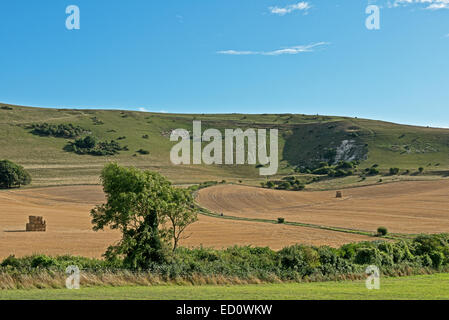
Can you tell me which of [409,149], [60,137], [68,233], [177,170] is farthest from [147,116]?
[68,233]

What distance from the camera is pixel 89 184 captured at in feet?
293

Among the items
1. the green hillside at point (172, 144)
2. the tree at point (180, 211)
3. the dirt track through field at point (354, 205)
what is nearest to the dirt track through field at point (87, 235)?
the dirt track through field at point (354, 205)

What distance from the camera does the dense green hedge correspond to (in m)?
19.1

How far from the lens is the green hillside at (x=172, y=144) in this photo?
10919cm

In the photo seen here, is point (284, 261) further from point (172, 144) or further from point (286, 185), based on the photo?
point (172, 144)

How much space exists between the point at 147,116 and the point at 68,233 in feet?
483

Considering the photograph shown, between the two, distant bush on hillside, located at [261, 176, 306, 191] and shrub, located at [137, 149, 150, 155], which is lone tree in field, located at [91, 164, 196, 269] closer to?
distant bush on hillside, located at [261, 176, 306, 191]

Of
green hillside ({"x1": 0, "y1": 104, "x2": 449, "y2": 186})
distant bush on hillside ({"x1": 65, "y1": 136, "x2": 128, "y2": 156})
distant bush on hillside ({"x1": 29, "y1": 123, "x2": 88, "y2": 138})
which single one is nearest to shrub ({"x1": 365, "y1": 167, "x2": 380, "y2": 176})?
green hillside ({"x1": 0, "y1": 104, "x2": 449, "y2": 186})

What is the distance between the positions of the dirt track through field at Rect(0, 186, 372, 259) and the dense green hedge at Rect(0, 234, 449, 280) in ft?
33.9

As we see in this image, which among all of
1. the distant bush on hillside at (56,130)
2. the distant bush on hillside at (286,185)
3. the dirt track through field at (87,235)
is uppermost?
the distant bush on hillside at (56,130)

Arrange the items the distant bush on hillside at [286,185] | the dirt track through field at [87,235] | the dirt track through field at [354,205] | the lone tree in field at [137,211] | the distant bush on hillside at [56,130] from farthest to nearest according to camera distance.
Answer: the distant bush on hillside at [56,130], the distant bush on hillside at [286,185], the dirt track through field at [354,205], the dirt track through field at [87,235], the lone tree in field at [137,211]

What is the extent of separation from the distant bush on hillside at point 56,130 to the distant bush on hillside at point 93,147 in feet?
23.2

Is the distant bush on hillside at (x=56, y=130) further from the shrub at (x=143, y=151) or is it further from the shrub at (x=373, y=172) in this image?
the shrub at (x=373, y=172)

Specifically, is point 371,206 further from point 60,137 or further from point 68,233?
point 60,137
